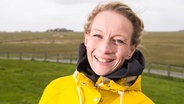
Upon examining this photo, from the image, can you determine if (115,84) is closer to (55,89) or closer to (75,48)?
(55,89)

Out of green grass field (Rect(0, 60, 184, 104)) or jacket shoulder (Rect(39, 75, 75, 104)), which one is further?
green grass field (Rect(0, 60, 184, 104))

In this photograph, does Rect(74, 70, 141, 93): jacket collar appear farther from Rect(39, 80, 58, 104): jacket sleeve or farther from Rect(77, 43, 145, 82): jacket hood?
Rect(39, 80, 58, 104): jacket sleeve

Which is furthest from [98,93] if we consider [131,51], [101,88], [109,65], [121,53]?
[131,51]

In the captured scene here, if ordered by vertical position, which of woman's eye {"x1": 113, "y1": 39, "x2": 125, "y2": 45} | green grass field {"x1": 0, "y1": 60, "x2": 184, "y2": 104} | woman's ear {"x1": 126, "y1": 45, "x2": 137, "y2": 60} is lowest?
green grass field {"x1": 0, "y1": 60, "x2": 184, "y2": 104}

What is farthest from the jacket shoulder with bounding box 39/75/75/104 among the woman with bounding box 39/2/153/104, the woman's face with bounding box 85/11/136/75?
the woman's face with bounding box 85/11/136/75

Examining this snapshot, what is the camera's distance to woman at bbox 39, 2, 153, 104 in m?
2.69

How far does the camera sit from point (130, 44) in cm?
285

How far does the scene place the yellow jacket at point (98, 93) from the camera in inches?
105

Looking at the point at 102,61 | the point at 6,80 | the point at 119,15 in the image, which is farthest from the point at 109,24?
the point at 6,80

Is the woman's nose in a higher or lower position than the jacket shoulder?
higher

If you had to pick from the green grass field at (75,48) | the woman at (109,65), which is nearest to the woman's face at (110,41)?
the woman at (109,65)

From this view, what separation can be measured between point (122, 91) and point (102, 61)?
0.92ft

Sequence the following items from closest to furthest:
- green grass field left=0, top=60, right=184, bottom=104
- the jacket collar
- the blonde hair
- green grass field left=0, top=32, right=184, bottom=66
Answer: the jacket collar, the blonde hair, green grass field left=0, top=60, right=184, bottom=104, green grass field left=0, top=32, right=184, bottom=66

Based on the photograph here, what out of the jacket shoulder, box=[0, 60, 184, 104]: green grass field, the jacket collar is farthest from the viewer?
box=[0, 60, 184, 104]: green grass field
